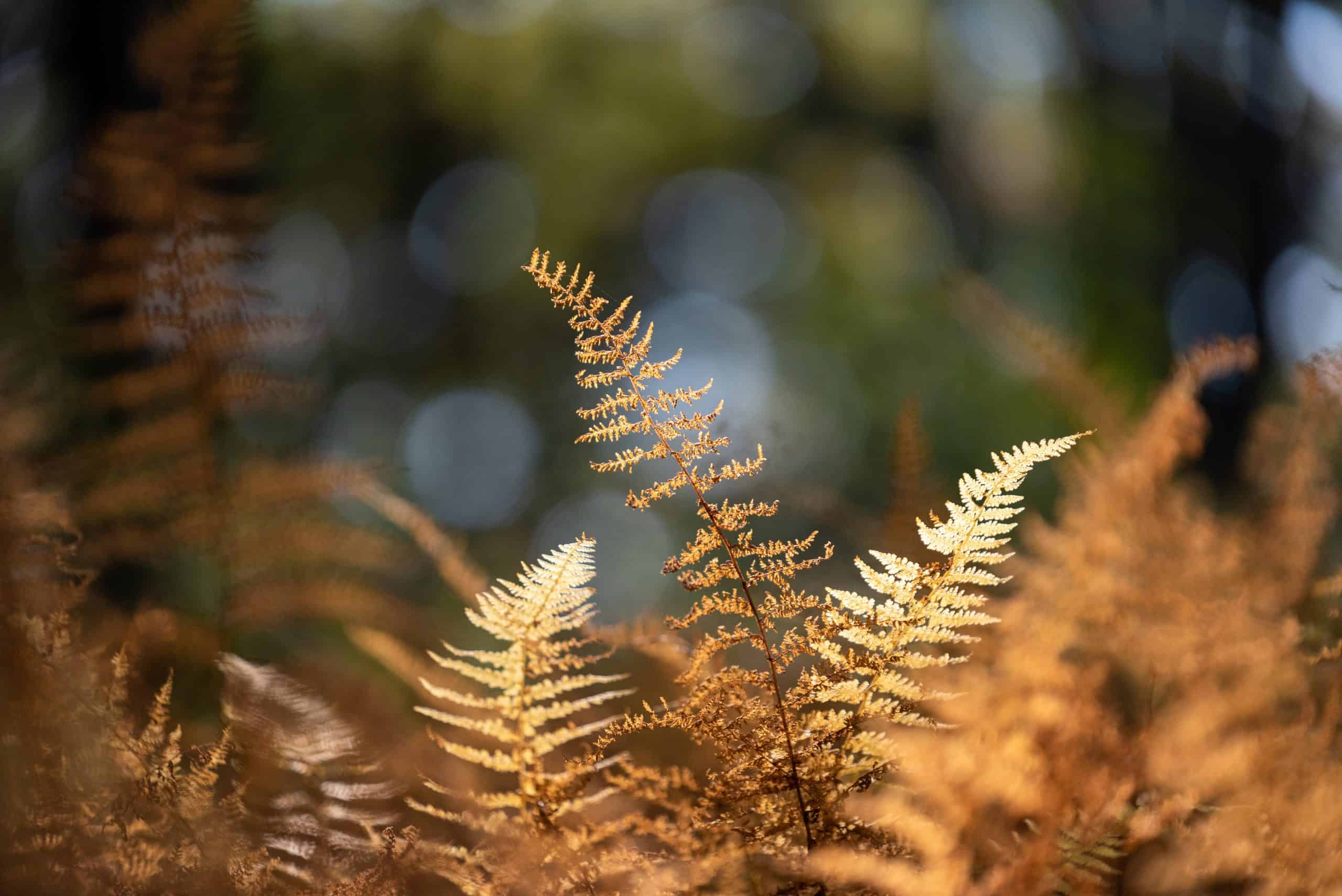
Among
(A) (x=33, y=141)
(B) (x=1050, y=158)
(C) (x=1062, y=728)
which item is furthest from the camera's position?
(B) (x=1050, y=158)

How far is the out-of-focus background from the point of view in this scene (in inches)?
115

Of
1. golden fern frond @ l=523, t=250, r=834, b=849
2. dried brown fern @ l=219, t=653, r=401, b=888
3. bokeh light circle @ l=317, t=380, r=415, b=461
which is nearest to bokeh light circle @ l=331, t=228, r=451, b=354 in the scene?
bokeh light circle @ l=317, t=380, r=415, b=461

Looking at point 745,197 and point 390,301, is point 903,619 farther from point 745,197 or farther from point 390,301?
point 745,197

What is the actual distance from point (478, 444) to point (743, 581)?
317cm

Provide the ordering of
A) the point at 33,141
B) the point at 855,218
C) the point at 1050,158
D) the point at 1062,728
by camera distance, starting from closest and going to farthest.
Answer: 1. the point at 1062,728
2. the point at 33,141
3. the point at 1050,158
4. the point at 855,218

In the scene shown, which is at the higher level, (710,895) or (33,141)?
(33,141)

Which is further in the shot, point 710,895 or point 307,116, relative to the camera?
point 307,116

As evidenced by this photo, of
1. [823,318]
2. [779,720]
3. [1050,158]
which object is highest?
[1050,158]

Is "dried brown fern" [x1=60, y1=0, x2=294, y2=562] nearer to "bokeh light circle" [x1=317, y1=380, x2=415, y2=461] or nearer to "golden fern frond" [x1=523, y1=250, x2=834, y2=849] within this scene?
"golden fern frond" [x1=523, y1=250, x2=834, y2=849]

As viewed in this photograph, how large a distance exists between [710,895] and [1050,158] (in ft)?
11.5

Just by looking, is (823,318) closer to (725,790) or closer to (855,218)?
(855,218)

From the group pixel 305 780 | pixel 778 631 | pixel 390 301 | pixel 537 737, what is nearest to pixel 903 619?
pixel 778 631

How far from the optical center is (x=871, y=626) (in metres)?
0.34

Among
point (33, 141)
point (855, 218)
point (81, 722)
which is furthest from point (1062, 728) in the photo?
point (855, 218)
